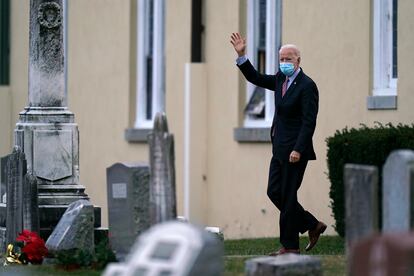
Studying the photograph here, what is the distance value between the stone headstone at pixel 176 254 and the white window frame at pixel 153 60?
48.1 ft

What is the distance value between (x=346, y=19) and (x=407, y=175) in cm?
891

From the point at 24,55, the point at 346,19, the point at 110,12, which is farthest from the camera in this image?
the point at 24,55

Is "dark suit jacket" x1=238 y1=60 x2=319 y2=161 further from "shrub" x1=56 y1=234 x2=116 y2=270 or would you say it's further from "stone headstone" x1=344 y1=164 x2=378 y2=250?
"stone headstone" x1=344 y1=164 x2=378 y2=250

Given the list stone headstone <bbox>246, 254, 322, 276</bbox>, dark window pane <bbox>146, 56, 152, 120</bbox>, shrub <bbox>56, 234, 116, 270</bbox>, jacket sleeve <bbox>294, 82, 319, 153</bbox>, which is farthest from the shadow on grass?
dark window pane <bbox>146, 56, 152, 120</bbox>

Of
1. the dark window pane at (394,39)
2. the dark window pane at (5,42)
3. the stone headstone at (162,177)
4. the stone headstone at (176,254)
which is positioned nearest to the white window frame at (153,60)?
the dark window pane at (5,42)

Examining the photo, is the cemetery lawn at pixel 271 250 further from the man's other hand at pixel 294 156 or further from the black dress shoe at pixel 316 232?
the man's other hand at pixel 294 156

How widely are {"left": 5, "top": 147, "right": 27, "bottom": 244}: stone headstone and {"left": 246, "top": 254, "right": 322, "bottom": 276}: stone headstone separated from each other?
5394 mm

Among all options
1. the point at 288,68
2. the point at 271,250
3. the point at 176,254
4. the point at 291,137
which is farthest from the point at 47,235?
the point at 176,254

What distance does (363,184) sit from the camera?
10273 mm

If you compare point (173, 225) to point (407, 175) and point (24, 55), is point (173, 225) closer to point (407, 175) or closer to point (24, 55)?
point (407, 175)

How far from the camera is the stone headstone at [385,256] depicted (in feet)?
28.7

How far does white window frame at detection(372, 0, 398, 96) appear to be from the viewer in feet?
60.7

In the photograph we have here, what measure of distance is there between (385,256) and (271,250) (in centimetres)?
746

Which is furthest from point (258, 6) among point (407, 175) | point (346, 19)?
point (407, 175)
